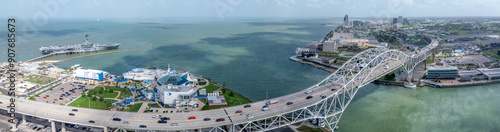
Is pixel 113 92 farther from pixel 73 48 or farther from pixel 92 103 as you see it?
pixel 73 48

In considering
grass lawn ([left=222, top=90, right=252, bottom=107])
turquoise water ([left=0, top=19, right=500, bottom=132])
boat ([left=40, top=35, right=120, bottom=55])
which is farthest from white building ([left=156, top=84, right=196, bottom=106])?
boat ([left=40, top=35, right=120, bottom=55])

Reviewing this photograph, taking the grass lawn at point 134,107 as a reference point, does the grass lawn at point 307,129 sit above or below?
below

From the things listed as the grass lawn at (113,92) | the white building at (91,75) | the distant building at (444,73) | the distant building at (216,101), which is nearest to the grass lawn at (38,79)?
the white building at (91,75)

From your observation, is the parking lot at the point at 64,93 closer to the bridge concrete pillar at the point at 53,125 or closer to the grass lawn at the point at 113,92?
the grass lawn at the point at 113,92

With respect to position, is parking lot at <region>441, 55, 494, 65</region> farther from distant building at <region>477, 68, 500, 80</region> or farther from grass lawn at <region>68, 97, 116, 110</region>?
grass lawn at <region>68, 97, 116, 110</region>

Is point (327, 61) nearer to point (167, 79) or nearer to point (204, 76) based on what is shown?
point (204, 76)

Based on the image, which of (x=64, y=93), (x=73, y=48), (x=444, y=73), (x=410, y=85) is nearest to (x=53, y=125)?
(x=64, y=93)

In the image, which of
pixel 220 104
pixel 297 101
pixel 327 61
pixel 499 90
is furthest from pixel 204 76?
pixel 499 90
